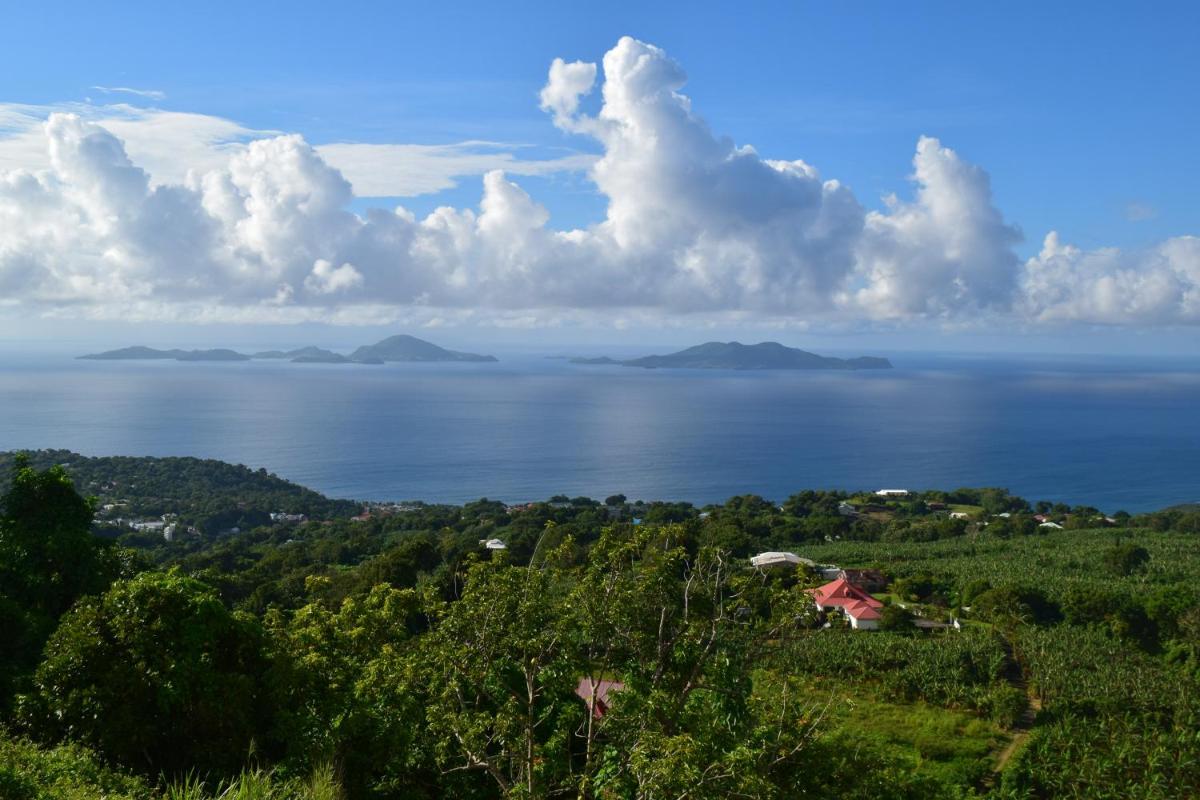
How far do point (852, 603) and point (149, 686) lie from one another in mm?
19518

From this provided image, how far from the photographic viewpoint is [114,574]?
1073 centimetres

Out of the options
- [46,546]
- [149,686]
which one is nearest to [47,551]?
[46,546]

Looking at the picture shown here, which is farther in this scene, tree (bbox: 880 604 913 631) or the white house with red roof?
the white house with red roof

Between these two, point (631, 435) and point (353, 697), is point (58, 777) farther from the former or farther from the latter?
point (631, 435)

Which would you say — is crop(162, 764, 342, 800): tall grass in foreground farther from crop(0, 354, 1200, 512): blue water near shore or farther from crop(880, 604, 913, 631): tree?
crop(0, 354, 1200, 512): blue water near shore

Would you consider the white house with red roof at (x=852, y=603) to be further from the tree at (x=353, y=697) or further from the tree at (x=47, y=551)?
the tree at (x=47, y=551)

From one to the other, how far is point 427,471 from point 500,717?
59.1 meters

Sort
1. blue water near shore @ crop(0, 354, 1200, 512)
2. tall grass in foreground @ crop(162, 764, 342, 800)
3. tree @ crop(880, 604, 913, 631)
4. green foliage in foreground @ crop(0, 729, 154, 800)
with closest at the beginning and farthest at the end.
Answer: tall grass in foreground @ crop(162, 764, 342, 800) < green foliage in foreground @ crop(0, 729, 154, 800) < tree @ crop(880, 604, 913, 631) < blue water near shore @ crop(0, 354, 1200, 512)

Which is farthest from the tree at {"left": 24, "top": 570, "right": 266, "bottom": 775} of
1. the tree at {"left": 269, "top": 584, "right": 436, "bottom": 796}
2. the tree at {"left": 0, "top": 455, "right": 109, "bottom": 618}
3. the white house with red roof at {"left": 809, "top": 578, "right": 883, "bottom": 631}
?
the white house with red roof at {"left": 809, "top": 578, "right": 883, "bottom": 631}

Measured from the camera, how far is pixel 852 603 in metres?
23.2

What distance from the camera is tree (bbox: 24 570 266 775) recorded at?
23.5 feet

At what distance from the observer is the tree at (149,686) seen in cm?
715

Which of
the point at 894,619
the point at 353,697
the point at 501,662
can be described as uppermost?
the point at 501,662

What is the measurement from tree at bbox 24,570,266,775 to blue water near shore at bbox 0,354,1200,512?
4839 centimetres
